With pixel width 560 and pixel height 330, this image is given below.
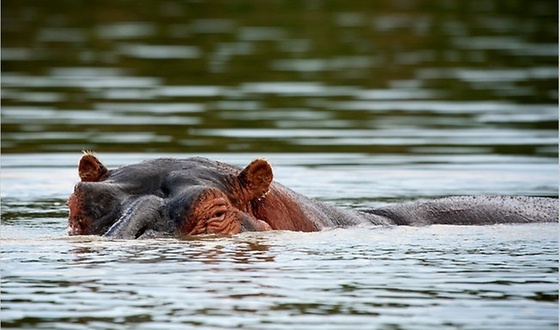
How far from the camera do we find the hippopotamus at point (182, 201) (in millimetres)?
9797

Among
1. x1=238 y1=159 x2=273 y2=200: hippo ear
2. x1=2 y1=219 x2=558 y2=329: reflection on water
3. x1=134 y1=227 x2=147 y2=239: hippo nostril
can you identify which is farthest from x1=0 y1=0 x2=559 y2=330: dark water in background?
x1=238 y1=159 x2=273 y2=200: hippo ear

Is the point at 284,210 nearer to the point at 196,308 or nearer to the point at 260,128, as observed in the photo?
the point at 196,308

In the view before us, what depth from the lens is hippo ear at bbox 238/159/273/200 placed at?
1012 cm

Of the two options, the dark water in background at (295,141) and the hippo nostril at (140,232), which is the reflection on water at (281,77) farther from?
the hippo nostril at (140,232)

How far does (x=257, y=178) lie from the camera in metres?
10.2

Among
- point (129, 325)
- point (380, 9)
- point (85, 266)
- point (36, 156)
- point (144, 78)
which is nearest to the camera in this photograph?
point (129, 325)

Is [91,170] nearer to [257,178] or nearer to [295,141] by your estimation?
[257,178]

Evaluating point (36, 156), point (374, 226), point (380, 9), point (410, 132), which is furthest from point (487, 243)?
point (380, 9)

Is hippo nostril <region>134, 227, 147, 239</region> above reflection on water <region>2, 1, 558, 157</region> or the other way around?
the other way around

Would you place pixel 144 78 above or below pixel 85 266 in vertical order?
→ above

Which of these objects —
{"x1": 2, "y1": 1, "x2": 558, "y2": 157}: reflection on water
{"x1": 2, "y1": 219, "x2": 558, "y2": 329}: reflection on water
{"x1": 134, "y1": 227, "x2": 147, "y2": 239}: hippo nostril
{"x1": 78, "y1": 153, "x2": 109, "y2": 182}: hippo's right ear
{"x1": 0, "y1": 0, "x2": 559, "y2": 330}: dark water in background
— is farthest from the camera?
{"x1": 2, "y1": 1, "x2": 558, "y2": 157}: reflection on water

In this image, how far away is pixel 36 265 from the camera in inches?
365

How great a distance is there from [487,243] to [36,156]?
8.21 metres

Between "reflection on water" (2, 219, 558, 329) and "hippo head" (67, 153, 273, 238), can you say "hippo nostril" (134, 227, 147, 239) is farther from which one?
"reflection on water" (2, 219, 558, 329)
